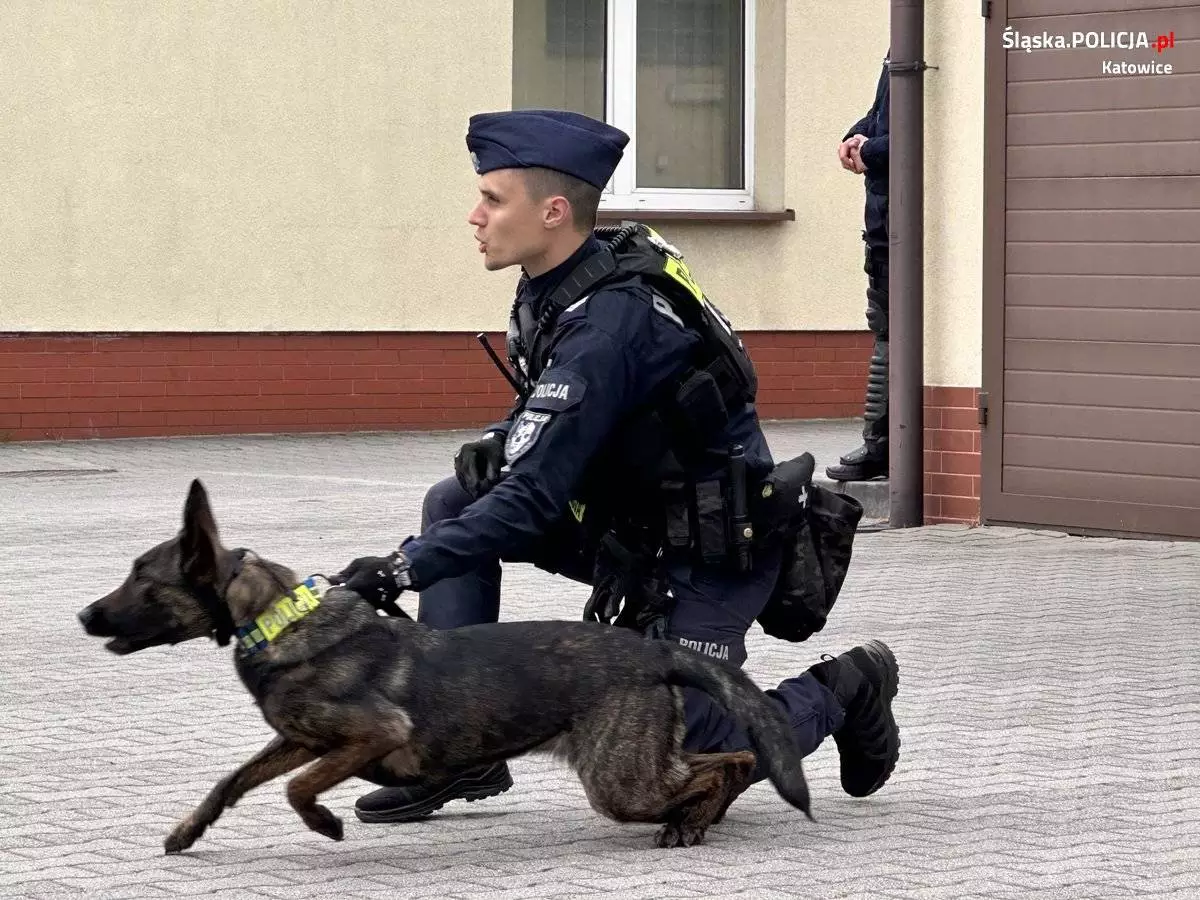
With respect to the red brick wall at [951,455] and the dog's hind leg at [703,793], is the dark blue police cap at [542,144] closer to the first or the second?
the dog's hind leg at [703,793]

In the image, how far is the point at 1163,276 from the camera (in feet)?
34.3

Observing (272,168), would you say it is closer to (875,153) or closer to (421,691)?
(875,153)

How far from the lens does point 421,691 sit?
4863mm

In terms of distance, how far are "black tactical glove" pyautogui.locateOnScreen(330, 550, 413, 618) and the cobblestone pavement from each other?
58 cm

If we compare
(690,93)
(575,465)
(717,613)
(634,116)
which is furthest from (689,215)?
(575,465)

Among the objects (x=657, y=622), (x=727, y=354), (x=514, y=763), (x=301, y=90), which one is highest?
(x=301, y=90)

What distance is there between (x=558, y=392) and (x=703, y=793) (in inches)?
36.4

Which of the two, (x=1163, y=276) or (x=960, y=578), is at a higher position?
(x=1163, y=276)

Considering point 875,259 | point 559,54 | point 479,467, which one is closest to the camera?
point 479,467

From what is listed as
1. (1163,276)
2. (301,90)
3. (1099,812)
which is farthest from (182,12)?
(1099,812)

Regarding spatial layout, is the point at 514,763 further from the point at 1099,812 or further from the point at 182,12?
the point at 182,12

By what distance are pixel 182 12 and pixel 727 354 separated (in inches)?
453

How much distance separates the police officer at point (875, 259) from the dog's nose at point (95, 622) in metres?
7.30

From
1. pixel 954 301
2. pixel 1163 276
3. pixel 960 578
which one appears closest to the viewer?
pixel 960 578
